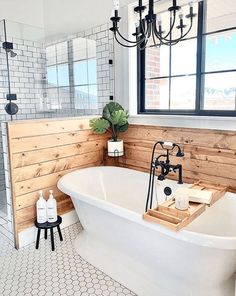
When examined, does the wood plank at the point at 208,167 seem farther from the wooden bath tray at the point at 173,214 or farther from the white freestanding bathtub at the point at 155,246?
the wooden bath tray at the point at 173,214

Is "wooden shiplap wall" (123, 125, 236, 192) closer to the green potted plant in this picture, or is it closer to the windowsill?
the windowsill

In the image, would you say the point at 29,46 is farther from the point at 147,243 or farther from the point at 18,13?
the point at 147,243

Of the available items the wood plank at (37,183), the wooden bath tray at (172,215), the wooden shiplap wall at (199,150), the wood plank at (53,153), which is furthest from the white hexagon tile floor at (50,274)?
the wooden shiplap wall at (199,150)

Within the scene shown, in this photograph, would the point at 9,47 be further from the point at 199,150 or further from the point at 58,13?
the point at 199,150

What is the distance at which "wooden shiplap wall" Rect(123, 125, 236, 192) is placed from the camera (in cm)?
222

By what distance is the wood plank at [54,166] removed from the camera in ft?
7.54

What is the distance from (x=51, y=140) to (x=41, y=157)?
0.65ft

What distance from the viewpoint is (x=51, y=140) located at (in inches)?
98.3

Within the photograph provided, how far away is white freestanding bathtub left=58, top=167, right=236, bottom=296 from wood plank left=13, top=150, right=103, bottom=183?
17cm

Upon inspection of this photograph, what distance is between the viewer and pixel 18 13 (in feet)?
11.1

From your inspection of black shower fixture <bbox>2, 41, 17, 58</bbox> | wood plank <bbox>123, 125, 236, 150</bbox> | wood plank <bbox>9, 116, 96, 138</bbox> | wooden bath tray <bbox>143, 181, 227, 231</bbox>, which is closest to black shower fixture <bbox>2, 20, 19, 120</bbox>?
black shower fixture <bbox>2, 41, 17, 58</bbox>

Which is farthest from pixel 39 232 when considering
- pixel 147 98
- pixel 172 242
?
pixel 147 98

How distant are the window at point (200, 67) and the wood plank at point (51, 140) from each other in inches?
33.2

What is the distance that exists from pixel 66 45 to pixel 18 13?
0.83 m
